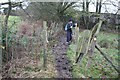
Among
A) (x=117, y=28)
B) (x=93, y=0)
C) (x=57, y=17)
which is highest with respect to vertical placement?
(x=93, y=0)

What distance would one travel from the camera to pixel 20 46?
12008mm

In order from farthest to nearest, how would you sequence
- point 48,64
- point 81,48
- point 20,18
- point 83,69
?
point 20,18 < point 48,64 < point 83,69 < point 81,48

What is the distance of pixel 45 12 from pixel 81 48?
57.4 ft

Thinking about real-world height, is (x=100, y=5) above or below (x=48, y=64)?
above

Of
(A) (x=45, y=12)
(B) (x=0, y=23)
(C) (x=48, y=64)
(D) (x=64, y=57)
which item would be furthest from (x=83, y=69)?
(A) (x=45, y=12)

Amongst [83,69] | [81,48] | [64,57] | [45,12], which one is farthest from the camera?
[45,12]

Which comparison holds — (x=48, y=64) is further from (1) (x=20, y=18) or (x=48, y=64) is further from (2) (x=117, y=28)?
(2) (x=117, y=28)

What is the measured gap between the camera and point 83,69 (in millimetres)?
9891

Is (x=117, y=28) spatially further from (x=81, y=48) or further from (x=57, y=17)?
(x=81, y=48)

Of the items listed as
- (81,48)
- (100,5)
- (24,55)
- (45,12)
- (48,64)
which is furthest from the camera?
(100,5)

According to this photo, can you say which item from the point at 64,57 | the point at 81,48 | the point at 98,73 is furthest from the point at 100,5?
the point at 81,48

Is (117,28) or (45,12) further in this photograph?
(117,28)

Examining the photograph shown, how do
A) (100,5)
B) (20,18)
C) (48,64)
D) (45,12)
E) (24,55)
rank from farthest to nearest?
1. (100,5)
2. (45,12)
3. (20,18)
4. (24,55)
5. (48,64)

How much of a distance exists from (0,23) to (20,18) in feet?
31.3
